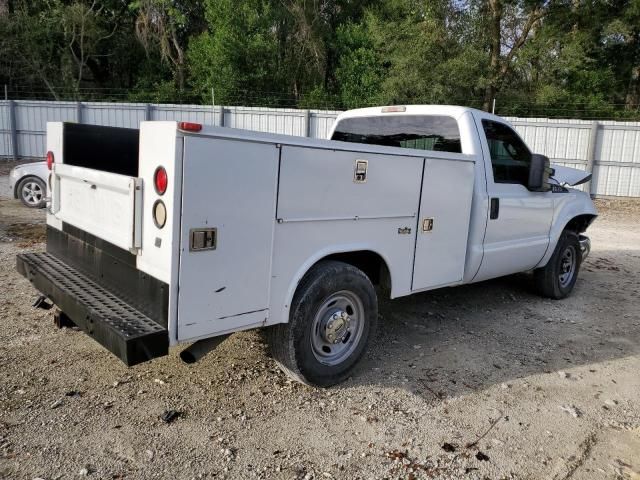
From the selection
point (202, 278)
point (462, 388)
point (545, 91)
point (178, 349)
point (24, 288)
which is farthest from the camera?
point (545, 91)

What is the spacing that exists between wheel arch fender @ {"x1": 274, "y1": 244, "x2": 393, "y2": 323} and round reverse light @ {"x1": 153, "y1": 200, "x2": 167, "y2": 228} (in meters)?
0.92

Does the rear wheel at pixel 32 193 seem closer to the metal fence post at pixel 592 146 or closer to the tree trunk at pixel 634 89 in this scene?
the metal fence post at pixel 592 146

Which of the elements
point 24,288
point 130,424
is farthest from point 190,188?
point 24,288

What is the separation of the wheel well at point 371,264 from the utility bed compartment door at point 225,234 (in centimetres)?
93

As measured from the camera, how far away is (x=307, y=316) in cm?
359

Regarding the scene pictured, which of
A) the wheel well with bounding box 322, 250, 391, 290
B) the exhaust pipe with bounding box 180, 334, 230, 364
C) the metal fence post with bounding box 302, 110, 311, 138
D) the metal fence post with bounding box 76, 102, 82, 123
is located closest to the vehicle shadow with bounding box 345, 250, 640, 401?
the wheel well with bounding box 322, 250, 391, 290

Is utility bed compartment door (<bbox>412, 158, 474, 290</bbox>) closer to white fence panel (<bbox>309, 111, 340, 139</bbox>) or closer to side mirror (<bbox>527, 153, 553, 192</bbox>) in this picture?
side mirror (<bbox>527, 153, 553, 192</bbox>)

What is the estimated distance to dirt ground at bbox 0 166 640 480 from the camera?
3.05 meters

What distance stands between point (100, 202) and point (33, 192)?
28.6 ft

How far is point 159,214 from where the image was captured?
292 centimetres

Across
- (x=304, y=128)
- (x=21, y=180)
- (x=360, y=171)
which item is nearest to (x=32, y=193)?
(x=21, y=180)

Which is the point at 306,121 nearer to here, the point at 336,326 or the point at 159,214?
the point at 336,326

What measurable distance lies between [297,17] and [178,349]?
24762mm

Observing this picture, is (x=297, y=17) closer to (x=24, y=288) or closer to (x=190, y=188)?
(x=24, y=288)
